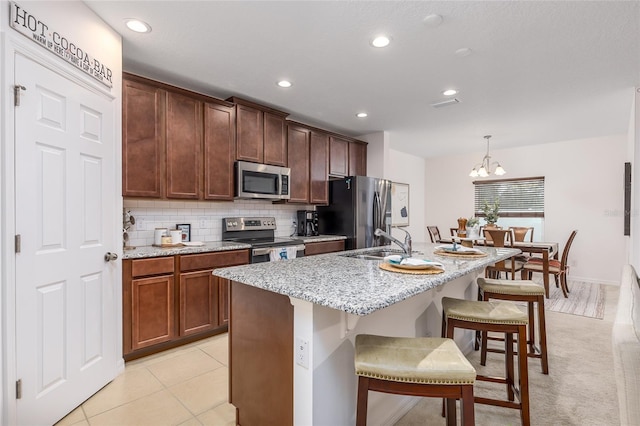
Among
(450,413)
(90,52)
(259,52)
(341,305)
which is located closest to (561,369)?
(450,413)

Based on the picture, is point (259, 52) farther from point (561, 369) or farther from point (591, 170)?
point (591, 170)

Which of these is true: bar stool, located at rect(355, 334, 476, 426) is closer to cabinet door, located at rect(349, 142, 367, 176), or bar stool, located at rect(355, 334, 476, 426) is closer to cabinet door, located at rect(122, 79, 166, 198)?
cabinet door, located at rect(122, 79, 166, 198)

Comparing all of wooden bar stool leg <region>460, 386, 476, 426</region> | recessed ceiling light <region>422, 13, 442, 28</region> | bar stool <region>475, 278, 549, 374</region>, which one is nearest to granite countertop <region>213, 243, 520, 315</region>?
wooden bar stool leg <region>460, 386, 476, 426</region>

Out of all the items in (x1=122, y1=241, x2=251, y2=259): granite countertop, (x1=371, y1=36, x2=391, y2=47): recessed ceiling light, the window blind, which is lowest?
(x1=122, y1=241, x2=251, y2=259): granite countertop

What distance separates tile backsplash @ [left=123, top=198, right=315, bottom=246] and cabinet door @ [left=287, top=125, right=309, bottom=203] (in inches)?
14.6

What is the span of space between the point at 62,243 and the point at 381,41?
2.54 meters

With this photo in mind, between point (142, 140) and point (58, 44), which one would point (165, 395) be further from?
point (58, 44)

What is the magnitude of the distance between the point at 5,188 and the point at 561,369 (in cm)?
382

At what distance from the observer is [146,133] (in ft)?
9.12

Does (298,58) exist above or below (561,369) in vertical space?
above

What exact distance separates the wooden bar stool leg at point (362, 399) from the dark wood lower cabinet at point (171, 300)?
210 cm

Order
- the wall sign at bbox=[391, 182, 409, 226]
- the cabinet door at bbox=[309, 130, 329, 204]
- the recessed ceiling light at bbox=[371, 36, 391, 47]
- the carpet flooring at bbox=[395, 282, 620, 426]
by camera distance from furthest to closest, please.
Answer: the wall sign at bbox=[391, 182, 409, 226] → the cabinet door at bbox=[309, 130, 329, 204] → the recessed ceiling light at bbox=[371, 36, 391, 47] → the carpet flooring at bbox=[395, 282, 620, 426]

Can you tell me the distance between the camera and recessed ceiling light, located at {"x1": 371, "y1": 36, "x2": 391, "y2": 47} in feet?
7.68

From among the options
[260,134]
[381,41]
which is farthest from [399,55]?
[260,134]
